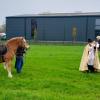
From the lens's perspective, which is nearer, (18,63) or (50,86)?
(50,86)

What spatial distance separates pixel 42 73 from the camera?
1802 centimetres

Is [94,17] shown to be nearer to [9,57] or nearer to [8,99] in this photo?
[9,57]

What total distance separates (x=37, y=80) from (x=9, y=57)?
1.79 metres

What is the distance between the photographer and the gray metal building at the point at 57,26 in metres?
83.8

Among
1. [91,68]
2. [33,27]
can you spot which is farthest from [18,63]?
[33,27]

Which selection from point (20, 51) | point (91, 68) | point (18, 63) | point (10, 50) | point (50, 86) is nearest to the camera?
point (50, 86)

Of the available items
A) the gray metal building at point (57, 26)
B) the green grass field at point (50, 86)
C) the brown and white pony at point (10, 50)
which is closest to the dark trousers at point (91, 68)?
the green grass field at point (50, 86)

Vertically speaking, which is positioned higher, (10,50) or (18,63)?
(10,50)

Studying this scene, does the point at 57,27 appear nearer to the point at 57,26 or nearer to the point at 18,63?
the point at 57,26

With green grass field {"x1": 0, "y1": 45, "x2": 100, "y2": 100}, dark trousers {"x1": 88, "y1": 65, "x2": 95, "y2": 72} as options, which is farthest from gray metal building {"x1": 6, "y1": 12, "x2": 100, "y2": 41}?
green grass field {"x1": 0, "y1": 45, "x2": 100, "y2": 100}

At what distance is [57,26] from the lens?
88062mm

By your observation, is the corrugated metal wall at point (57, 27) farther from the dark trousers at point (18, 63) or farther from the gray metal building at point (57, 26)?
the dark trousers at point (18, 63)

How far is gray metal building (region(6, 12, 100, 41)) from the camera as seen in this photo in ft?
275

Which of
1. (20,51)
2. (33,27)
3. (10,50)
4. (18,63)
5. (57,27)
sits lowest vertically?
(33,27)
